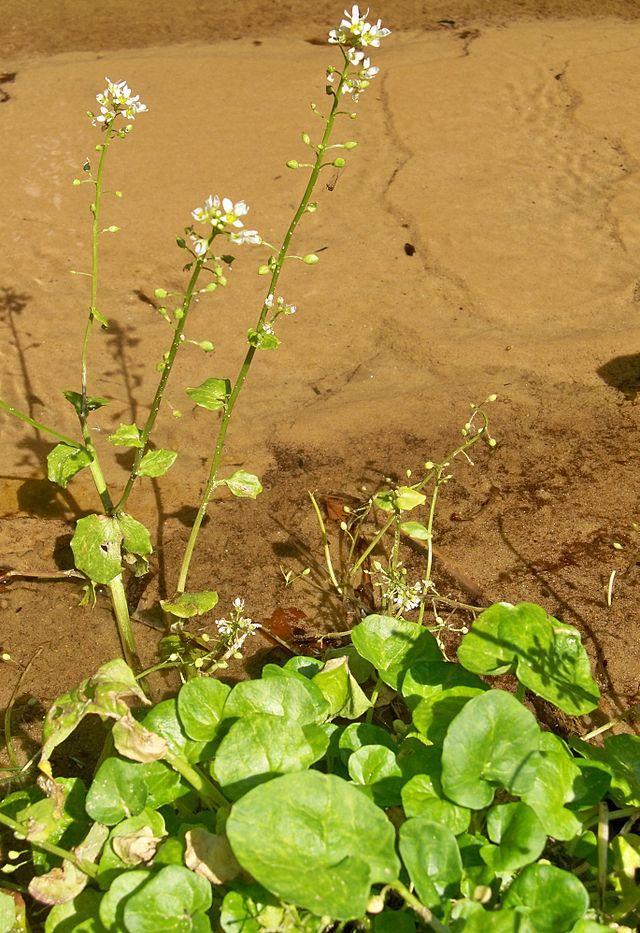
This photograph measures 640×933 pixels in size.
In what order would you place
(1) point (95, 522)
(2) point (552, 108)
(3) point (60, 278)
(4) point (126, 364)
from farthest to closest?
(2) point (552, 108), (3) point (60, 278), (4) point (126, 364), (1) point (95, 522)

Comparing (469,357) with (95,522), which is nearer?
(95,522)

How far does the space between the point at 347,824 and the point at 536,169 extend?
3732mm

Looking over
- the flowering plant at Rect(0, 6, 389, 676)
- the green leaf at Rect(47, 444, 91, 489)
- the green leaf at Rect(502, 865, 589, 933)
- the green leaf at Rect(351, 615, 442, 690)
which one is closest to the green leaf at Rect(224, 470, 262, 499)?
the flowering plant at Rect(0, 6, 389, 676)

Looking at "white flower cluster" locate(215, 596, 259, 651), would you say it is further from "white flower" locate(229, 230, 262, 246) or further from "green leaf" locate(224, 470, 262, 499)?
"white flower" locate(229, 230, 262, 246)

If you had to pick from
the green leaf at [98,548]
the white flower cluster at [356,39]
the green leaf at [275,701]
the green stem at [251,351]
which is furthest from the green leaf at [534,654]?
the white flower cluster at [356,39]

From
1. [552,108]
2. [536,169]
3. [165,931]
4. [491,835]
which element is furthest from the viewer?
[552,108]

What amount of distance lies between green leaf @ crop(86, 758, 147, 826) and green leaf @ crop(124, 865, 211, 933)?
0.22m

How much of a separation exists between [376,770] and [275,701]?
263 mm

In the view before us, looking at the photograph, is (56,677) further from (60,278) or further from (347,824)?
(60,278)

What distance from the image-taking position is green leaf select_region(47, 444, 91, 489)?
2.16 m

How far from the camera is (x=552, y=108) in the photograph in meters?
4.71

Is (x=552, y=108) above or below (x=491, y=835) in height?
above

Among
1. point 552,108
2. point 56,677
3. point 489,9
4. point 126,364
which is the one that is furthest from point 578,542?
point 489,9

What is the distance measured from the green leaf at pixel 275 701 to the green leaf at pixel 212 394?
76 cm
